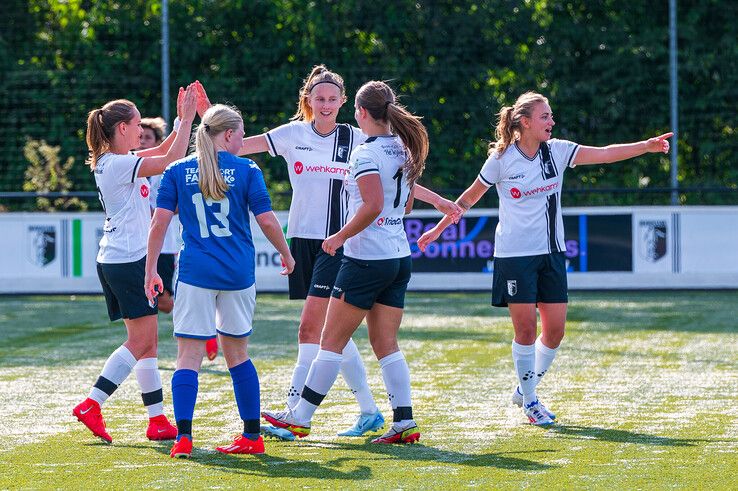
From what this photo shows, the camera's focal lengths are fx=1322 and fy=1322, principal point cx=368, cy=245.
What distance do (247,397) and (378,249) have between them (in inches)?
36.4

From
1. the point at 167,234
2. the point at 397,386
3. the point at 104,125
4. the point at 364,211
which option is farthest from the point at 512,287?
the point at 167,234

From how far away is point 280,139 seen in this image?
7023 mm

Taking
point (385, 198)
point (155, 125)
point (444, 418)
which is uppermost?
point (155, 125)

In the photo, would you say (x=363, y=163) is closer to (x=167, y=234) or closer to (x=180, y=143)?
(x=180, y=143)

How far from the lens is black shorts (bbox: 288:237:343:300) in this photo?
22.0 ft

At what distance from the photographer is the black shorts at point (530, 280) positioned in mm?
7156

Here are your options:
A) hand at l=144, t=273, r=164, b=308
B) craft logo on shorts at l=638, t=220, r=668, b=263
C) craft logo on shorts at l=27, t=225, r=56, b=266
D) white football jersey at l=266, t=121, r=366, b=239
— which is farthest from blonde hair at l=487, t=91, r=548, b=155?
craft logo on shorts at l=27, t=225, r=56, b=266

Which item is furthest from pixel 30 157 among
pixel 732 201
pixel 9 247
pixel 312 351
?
pixel 312 351

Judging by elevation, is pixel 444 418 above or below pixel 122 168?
below

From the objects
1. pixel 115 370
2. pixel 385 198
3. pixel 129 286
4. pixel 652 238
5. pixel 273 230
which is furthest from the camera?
pixel 652 238

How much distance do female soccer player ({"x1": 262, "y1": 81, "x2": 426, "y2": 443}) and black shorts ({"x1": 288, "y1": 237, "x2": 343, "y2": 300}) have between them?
32 cm

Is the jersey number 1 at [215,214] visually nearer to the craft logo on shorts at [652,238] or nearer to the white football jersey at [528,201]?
the white football jersey at [528,201]

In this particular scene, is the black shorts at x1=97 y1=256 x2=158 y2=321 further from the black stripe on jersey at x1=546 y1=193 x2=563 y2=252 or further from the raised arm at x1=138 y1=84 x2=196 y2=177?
the black stripe on jersey at x1=546 y1=193 x2=563 y2=252

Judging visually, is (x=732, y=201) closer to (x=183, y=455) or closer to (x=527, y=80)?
(x=527, y=80)
